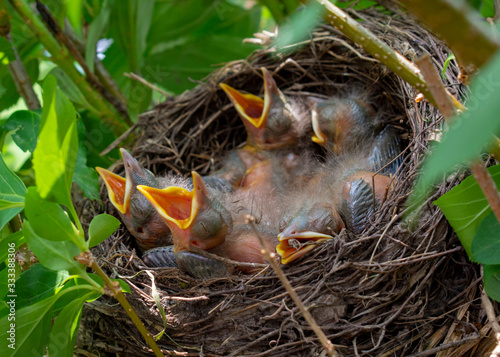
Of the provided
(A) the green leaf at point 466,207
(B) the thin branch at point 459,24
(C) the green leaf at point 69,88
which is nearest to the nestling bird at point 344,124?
(A) the green leaf at point 466,207

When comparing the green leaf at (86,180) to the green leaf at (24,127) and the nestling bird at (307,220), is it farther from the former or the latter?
the nestling bird at (307,220)

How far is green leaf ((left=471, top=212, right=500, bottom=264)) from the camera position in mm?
789

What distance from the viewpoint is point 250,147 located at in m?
1.80

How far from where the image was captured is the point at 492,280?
34.5 inches

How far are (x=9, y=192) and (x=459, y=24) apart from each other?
0.82 m

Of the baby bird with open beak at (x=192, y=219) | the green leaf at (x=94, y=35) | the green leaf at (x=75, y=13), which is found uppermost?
the green leaf at (x=75, y=13)

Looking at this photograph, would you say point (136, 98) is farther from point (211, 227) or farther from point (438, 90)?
point (438, 90)

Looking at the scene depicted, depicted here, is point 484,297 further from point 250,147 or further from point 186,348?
point 250,147

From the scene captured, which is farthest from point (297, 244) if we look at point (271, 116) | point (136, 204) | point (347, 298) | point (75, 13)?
point (75, 13)

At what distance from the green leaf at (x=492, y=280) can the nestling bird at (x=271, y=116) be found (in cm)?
94

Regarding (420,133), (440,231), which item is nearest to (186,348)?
(440,231)

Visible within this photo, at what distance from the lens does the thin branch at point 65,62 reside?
1527mm

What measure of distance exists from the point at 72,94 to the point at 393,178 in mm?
1110

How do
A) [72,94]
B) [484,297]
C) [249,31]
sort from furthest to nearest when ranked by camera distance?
[249,31], [72,94], [484,297]
